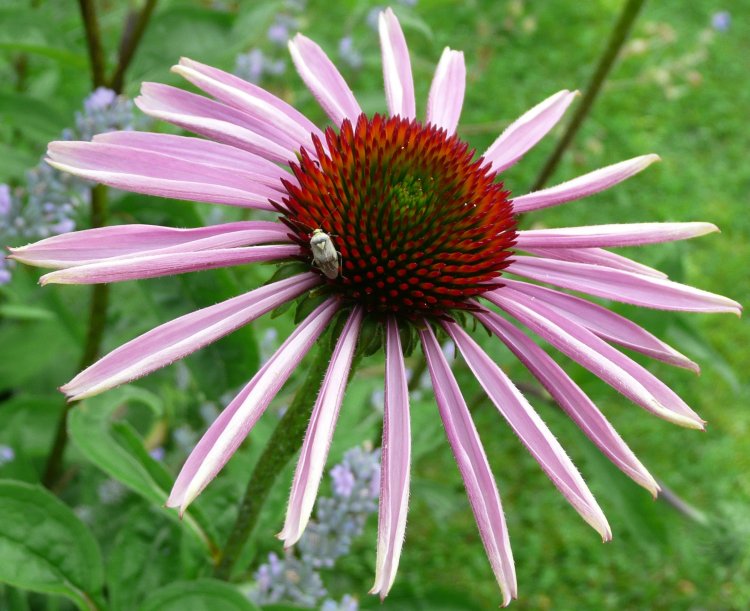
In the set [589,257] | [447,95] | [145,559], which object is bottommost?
[145,559]

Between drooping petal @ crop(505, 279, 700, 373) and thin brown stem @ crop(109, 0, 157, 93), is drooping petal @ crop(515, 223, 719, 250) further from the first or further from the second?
thin brown stem @ crop(109, 0, 157, 93)

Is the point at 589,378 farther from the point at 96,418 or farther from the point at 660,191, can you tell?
the point at 660,191

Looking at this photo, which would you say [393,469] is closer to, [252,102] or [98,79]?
[252,102]

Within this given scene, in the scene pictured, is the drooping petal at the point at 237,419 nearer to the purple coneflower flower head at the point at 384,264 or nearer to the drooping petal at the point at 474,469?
the purple coneflower flower head at the point at 384,264

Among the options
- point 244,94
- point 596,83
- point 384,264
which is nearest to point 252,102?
point 244,94

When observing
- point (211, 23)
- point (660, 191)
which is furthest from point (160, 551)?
point (660, 191)

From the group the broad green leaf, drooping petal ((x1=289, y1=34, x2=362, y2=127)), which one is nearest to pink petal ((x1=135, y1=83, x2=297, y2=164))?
drooping petal ((x1=289, y1=34, x2=362, y2=127))
